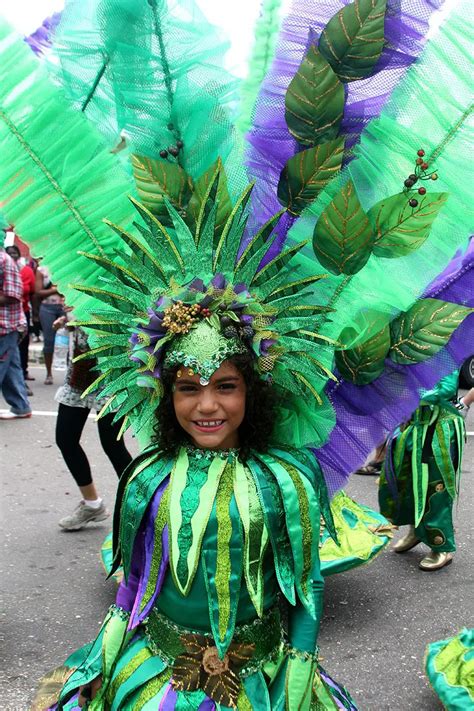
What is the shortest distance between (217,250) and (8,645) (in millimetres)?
2109

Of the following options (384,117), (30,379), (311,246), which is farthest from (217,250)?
(30,379)

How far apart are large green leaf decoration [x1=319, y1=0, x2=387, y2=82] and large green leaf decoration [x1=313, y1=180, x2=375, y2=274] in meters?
0.27

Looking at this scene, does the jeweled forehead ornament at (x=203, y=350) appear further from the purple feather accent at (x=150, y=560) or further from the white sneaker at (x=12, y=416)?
the white sneaker at (x=12, y=416)

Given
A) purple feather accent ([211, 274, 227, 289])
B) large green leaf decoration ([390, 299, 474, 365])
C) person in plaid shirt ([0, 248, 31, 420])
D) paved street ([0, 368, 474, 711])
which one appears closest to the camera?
purple feather accent ([211, 274, 227, 289])

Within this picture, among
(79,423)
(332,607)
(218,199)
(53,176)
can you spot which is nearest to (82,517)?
(79,423)

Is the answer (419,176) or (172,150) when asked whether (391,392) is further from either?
(172,150)

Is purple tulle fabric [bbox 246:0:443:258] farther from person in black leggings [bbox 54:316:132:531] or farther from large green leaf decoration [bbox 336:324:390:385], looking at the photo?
person in black leggings [bbox 54:316:132:531]

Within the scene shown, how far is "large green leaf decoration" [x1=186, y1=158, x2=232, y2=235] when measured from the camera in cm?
199

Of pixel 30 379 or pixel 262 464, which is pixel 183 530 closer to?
pixel 262 464

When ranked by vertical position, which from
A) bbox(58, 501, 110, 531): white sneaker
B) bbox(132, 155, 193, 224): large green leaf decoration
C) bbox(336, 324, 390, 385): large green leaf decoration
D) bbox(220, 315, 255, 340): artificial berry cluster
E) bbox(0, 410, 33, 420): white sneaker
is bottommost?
bbox(0, 410, 33, 420): white sneaker

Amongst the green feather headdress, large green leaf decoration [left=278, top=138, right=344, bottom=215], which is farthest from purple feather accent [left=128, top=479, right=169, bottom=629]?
large green leaf decoration [left=278, top=138, right=344, bottom=215]

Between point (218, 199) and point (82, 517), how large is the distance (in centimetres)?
290

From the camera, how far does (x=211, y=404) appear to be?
194 cm

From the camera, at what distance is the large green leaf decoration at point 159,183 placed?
1.98 m
